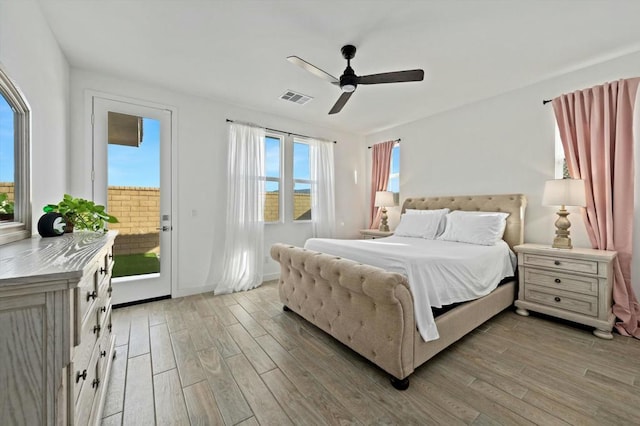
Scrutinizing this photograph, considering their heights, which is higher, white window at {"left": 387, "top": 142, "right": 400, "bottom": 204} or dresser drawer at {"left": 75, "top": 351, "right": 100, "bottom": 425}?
white window at {"left": 387, "top": 142, "right": 400, "bottom": 204}

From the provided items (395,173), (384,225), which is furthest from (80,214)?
(395,173)

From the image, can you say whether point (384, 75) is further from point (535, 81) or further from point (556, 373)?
point (556, 373)

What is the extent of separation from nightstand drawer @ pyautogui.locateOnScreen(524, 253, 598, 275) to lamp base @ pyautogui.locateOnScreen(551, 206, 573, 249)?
0.20 meters

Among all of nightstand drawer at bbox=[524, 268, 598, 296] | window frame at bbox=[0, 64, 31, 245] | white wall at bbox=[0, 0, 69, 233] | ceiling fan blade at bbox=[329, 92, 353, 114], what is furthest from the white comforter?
white wall at bbox=[0, 0, 69, 233]

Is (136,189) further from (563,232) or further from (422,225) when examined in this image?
(563,232)

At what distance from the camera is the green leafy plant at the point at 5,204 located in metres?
1.36

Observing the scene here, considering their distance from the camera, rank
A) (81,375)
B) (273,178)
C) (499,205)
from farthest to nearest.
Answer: (273,178) → (499,205) → (81,375)

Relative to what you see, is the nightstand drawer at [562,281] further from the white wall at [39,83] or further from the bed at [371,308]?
the white wall at [39,83]

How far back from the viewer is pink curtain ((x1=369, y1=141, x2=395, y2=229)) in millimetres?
4891

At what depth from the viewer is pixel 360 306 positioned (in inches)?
76.0

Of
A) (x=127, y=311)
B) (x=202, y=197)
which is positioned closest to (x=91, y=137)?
(x=202, y=197)

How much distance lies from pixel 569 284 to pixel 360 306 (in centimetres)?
218

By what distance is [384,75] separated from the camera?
7.39ft

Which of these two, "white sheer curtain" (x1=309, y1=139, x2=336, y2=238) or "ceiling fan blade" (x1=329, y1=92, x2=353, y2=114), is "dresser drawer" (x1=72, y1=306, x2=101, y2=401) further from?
"white sheer curtain" (x1=309, y1=139, x2=336, y2=238)
